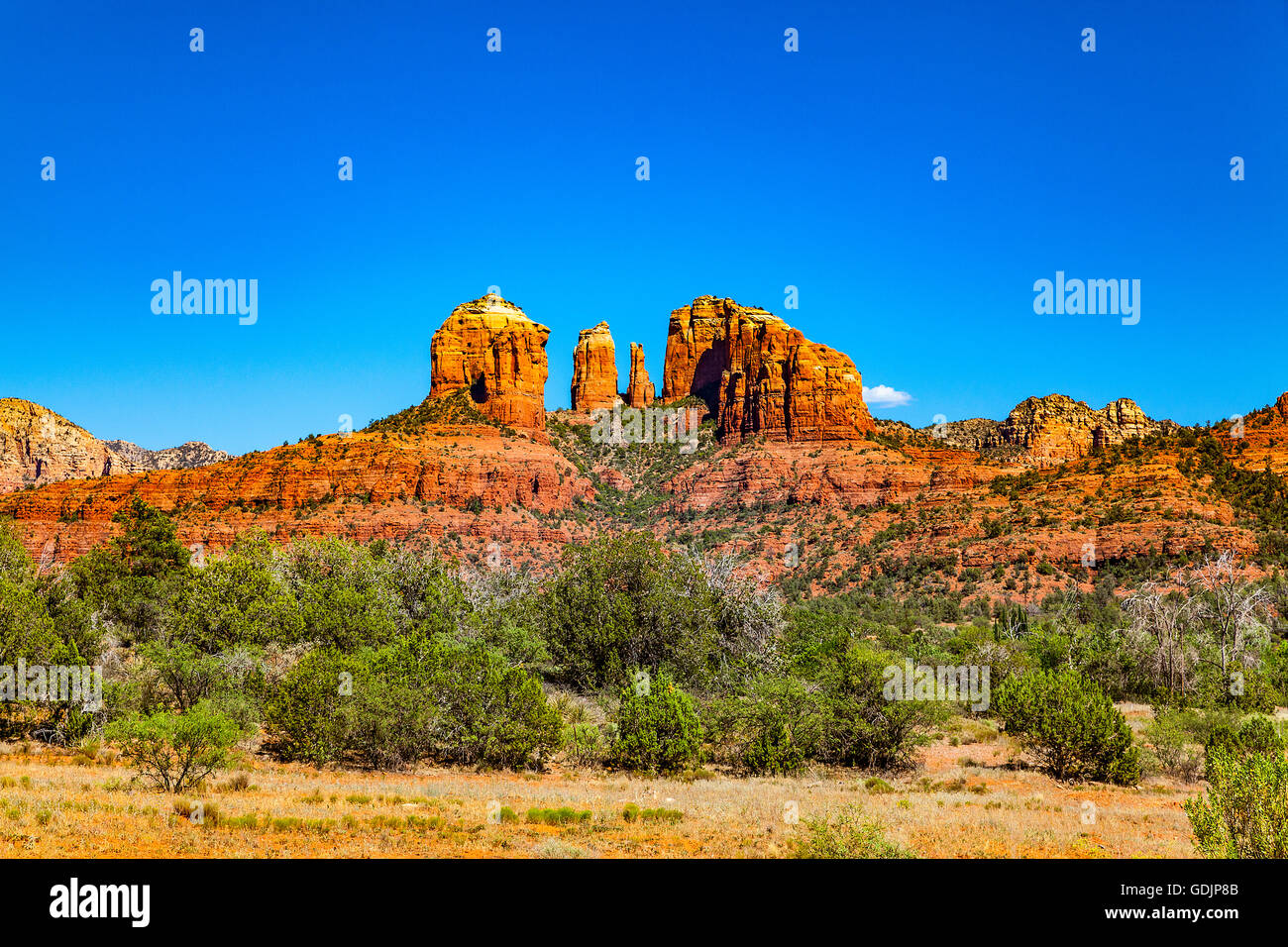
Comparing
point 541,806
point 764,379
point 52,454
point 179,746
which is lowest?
point 541,806

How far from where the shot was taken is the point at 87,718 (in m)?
20.2

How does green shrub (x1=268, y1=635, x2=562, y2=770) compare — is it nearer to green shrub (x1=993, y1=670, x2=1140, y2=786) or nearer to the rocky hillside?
green shrub (x1=993, y1=670, x2=1140, y2=786)

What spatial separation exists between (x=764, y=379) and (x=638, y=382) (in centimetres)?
3495

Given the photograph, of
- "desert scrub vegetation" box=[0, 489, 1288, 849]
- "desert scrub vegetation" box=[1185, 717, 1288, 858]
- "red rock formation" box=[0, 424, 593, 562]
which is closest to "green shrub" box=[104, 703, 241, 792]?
"desert scrub vegetation" box=[0, 489, 1288, 849]

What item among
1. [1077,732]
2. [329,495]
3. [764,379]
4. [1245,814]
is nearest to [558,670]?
[1077,732]

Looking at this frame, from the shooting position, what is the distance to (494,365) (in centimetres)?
9800

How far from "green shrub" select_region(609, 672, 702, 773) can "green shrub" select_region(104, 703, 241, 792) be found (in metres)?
8.53

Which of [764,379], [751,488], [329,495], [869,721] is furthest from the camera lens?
[764,379]

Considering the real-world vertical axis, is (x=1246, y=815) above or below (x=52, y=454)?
below

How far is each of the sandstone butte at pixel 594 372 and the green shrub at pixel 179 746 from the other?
109729 mm

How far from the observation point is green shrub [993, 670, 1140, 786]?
61.4 feet

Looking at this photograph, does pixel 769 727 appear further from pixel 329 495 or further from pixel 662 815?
pixel 329 495
